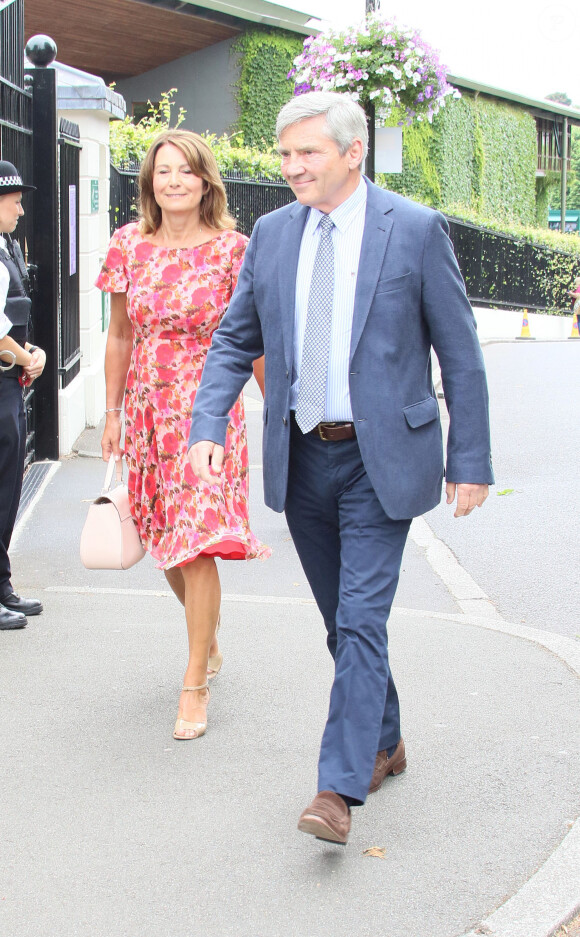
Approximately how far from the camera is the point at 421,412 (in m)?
3.25

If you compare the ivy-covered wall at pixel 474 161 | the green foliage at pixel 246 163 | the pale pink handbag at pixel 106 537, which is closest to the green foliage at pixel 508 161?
the ivy-covered wall at pixel 474 161

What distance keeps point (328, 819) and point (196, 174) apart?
7.24 feet

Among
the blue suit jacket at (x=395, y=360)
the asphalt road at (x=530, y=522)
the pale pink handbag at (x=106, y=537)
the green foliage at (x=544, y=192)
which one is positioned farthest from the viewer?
the green foliage at (x=544, y=192)

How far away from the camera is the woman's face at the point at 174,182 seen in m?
4.02

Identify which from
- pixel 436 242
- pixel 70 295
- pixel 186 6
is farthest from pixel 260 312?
pixel 186 6

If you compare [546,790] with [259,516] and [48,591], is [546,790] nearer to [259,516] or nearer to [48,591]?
[48,591]

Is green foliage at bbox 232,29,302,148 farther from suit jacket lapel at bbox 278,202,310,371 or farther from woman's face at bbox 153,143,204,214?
suit jacket lapel at bbox 278,202,310,371

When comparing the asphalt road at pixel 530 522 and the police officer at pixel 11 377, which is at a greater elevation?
the police officer at pixel 11 377

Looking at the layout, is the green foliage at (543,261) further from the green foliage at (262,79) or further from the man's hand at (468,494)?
the man's hand at (468,494)

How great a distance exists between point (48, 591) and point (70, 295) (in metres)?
4.52

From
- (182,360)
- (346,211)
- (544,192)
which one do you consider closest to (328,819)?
(346,211)

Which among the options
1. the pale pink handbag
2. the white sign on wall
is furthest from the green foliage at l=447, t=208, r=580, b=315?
the pale pink handbag

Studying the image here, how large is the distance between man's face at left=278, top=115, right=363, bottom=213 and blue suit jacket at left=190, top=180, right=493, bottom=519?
12cm

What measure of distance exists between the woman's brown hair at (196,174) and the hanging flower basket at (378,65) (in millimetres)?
9508
